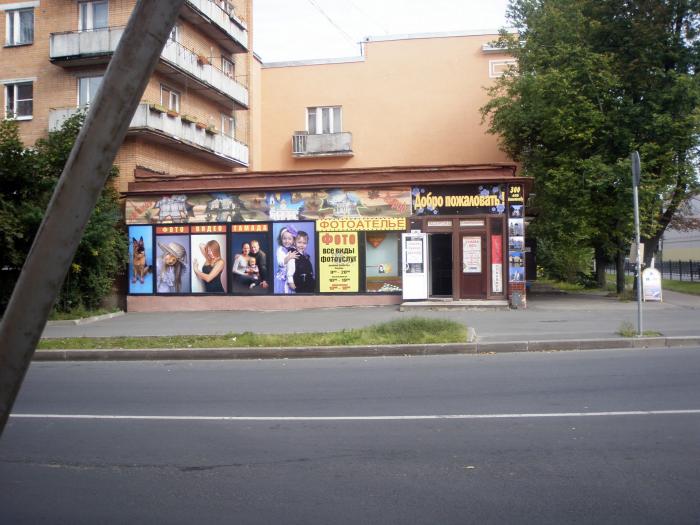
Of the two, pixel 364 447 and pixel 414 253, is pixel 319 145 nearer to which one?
pixel 414 253

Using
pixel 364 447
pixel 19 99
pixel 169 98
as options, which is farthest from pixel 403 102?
pixel 364 447

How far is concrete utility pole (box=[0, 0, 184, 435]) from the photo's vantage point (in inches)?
99.3

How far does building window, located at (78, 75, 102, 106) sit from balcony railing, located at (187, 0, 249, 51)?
4380 millimetres

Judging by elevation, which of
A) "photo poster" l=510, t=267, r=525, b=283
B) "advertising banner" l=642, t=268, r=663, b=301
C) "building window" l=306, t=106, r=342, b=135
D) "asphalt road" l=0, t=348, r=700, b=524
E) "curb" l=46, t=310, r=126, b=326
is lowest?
"asphalt road" l=0, t=348, r=700, b=524

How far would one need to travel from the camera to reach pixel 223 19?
2775cm

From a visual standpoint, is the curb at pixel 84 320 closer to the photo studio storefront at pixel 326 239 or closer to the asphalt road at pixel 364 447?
the photo studio storefront at pixel 326 239

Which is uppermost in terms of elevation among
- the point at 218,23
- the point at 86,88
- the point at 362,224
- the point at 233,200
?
the point at 218,23

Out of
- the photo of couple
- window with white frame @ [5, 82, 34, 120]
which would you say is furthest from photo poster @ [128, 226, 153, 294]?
window with white frame @ [5, 82, 34, 120]

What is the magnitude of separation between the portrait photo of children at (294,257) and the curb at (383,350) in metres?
8.32

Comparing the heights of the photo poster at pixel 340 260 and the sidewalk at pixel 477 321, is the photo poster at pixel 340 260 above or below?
above

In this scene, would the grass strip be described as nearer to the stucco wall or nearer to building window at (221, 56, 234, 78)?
building window at (221, 56, 234, 78)

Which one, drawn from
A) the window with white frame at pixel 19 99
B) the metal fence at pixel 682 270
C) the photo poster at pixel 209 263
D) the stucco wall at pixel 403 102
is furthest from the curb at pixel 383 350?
the metal fence at pixel 682 270

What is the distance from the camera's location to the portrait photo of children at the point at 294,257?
21078 mm

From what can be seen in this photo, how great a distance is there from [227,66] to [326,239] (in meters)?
13.3
